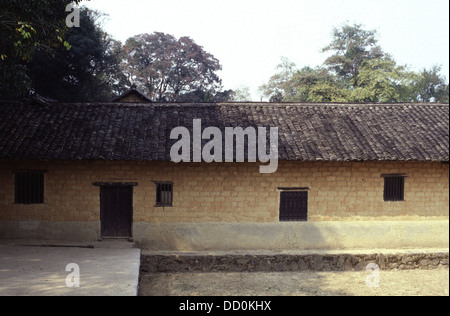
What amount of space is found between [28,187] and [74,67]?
12401 mm

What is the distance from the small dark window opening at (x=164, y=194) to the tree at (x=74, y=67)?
Result: 38.2ft

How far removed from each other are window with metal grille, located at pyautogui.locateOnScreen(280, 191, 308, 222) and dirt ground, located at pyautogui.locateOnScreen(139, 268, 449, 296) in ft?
5.50

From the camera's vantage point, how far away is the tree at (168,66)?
38.9m

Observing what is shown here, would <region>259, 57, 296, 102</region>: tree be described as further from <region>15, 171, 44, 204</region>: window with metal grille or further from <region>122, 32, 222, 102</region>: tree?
<region>15, 171, 44, 204</region>: window with metal grille

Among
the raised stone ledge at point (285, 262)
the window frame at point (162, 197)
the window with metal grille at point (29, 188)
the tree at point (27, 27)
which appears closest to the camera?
the tree at point (27, 27)

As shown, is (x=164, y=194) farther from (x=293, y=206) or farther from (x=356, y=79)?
(x=356, y=79)

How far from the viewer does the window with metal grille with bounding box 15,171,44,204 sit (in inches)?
456

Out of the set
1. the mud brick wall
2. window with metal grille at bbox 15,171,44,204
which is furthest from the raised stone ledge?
window with metal grille at bbox 15,171,44,204

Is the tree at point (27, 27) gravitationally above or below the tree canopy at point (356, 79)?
below

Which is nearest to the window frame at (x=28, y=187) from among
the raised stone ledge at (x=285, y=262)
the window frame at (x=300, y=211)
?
the raised stone ledge at (x=285, y=262)

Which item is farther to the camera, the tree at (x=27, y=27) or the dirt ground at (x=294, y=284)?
the dirt ground at (x=294, y=284)

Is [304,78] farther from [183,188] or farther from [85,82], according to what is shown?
[183,188]

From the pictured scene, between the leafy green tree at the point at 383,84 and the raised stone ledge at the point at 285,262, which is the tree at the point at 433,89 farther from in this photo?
the raised stone ledge at the point at 285,262

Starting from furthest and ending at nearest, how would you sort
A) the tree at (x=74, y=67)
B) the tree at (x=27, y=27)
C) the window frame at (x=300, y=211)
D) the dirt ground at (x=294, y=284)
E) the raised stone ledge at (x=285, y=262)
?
the tree at (x=74, y=67) → the window frame at (x=300, y=211) → the raised stone ledge at (x=285, y=262) → the dirt ground at (x=294, y=284) → the tree at (x=27, y=27)
